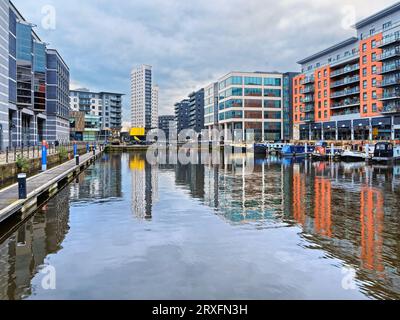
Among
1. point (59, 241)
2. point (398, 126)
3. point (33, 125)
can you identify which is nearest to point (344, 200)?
point (59, 241)

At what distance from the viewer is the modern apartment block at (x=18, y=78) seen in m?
48.2

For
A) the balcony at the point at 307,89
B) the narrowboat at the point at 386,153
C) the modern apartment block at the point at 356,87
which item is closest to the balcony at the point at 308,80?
the modern apartment block at the point at 356,87

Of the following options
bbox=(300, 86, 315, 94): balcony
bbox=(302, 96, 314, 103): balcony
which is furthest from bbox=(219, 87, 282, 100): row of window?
bbox=(302, 96, 314, 103): balcony

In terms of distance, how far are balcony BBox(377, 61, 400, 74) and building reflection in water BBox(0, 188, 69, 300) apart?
6883 centimetres

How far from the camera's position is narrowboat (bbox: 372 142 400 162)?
5106 cm

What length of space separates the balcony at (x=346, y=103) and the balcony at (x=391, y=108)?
10.2 metres

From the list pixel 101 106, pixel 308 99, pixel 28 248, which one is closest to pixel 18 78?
pixel 28 248

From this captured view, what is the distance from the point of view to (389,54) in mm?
68688

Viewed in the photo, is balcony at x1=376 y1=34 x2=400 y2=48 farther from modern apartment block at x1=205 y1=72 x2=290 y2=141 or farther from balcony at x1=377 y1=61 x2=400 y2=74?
modern apartment block at x1=205 y1=72 x2=290 y2=141

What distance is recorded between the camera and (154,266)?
31.4 ft

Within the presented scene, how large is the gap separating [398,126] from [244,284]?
2771 inches

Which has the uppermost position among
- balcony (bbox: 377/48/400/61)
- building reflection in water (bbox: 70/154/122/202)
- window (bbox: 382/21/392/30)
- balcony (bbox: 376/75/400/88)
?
window (bbox: 382/21/392/30)

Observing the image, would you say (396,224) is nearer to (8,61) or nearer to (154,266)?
(154,266)
